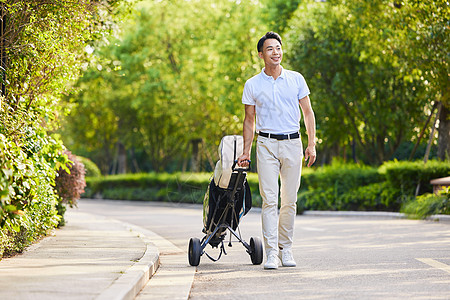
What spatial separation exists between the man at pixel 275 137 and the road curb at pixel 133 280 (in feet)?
4.00

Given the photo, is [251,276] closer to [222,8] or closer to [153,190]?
[153,190]

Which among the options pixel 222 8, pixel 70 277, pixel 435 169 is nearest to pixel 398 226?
pixel 435 169

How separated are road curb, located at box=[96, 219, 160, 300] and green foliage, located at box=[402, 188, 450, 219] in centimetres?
974

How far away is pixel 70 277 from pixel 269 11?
2756cm

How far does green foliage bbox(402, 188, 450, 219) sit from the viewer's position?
16.3 m

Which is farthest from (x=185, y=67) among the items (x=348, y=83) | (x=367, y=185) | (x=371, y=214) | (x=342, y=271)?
(x=342, y=271)

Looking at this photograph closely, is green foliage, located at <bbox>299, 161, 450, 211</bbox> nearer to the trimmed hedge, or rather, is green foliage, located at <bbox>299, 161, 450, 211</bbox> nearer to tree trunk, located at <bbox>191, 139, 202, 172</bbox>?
the trimmed hedge

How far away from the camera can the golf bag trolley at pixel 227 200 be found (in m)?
7.52

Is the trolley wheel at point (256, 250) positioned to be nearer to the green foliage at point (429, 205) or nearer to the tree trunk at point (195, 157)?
the green foliage at point (429, 205)

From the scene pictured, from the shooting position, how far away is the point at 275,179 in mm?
7723

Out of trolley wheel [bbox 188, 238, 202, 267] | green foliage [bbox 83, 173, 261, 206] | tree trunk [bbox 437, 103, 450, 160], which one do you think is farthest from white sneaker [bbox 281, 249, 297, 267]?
green foliage [bbox 83, 173, 261, 206]

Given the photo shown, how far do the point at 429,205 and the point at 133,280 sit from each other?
1197 centimetres

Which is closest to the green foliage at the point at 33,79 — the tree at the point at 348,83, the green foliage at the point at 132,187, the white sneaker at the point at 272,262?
the white sneaker at the point at 272,262

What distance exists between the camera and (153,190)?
114ft
